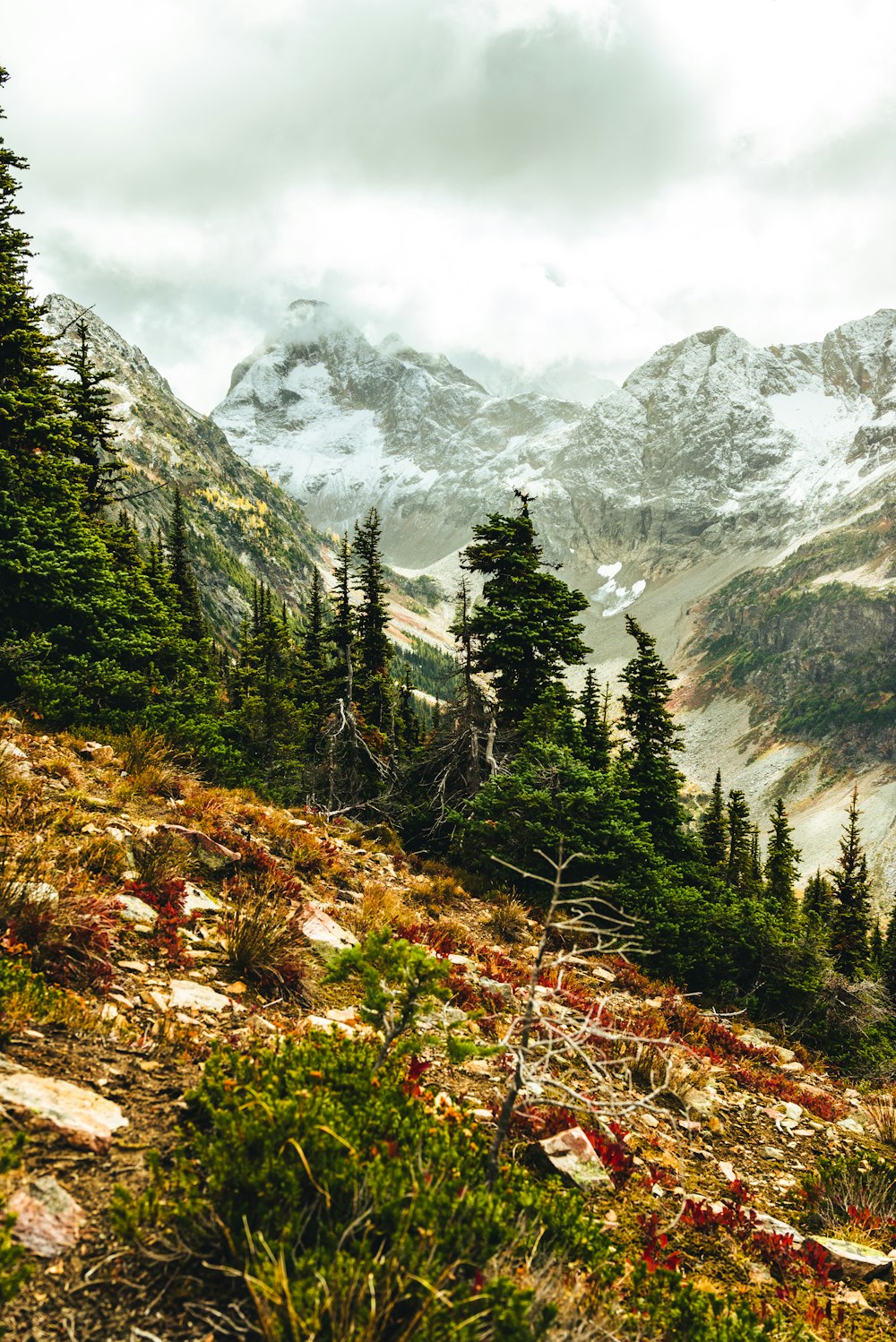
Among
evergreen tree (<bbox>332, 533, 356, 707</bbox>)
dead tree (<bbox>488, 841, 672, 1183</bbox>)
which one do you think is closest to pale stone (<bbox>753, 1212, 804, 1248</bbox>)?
dead tree (<bbox>488, 841, 672, 1183</bbox>)

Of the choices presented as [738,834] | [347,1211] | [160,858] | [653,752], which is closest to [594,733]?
[653,752]

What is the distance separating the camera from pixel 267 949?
231 inches

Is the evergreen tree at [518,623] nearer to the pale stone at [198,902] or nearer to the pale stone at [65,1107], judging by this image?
the pale stone at [198,902]

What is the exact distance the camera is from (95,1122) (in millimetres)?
3250

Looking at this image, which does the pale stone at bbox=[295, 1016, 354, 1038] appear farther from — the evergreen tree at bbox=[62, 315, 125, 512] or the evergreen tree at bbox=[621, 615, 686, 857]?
the evergreen tree at bbox=[62, 315, 125, 512]

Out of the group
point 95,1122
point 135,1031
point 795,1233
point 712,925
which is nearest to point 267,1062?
point 95,1122

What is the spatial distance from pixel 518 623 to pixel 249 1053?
633 inches

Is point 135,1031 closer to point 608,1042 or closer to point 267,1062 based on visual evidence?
point 267,1062

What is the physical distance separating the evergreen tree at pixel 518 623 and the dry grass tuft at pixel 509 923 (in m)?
7.78

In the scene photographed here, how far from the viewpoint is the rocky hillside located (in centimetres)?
267

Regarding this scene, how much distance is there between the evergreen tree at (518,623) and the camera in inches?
754

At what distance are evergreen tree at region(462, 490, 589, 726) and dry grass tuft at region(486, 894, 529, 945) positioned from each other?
7.78 metres

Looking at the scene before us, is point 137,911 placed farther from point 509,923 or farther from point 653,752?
point 653,752

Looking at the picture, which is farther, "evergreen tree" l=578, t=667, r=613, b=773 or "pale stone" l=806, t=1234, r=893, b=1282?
"evergreen tree" l=578, t=667, r=613, b=773
